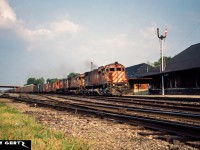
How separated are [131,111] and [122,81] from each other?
18615mm

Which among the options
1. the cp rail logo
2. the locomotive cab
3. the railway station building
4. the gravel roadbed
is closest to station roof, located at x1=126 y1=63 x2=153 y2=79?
the railway station building

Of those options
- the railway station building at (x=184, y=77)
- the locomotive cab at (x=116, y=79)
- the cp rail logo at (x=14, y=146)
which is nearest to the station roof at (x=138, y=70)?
the railway station building at (x=184, y=77)

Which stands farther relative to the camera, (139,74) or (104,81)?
(139,74)

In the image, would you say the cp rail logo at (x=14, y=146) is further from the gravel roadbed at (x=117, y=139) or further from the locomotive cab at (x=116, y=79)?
the locomotive cab at (x=116, y=79)

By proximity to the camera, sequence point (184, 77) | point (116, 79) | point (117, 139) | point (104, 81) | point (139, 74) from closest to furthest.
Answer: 1. point (117, 139)
2. point (104, 81)
3. point (116, 79)
4. point (184, 77)
5. point (139, 74)

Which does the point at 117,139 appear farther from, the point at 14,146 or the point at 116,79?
the point at 116,79

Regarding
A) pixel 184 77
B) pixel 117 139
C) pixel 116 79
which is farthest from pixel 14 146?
pixel 184 77

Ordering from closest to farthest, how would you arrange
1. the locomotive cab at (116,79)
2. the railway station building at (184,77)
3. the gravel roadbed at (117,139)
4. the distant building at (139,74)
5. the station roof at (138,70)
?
the gravel roadbed at (117,139) < the locomotive cab at (116,79) < the railway station building at (184,77) < the distant building at (139,74) < the station roof at (138,70)

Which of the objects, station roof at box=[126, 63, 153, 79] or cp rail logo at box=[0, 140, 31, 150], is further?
station roof at box=[126, 63, 153, 79]

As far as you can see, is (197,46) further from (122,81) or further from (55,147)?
(55,147)

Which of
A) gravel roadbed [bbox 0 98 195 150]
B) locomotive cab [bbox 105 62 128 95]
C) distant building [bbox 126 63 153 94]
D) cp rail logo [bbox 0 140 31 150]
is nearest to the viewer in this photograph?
cp rail logo [bbox 0 140 31 150]

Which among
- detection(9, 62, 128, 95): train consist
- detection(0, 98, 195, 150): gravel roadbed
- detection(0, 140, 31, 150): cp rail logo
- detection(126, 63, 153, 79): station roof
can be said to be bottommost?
detection(0, 98, 195, 150): gravel roadbed

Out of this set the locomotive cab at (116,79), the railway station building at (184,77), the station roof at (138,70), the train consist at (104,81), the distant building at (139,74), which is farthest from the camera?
the station roof at (138,70)

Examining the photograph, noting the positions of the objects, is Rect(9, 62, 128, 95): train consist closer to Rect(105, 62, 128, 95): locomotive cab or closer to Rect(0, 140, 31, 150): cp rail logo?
Rect(105, 62, 128, 95): locomotive cab
